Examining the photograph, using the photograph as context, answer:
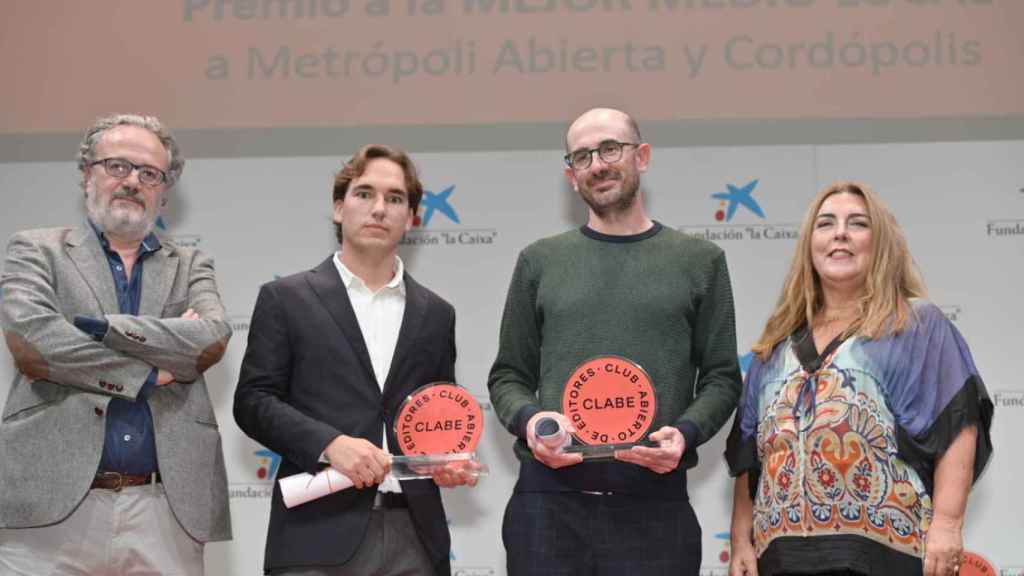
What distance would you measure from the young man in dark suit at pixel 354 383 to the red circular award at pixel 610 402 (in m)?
0.38

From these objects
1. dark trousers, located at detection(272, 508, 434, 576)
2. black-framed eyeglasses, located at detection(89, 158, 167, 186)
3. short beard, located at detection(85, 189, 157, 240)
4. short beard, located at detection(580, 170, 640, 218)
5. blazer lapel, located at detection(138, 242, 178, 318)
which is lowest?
dark trousers, located at detection(272, 508, 434, 576)

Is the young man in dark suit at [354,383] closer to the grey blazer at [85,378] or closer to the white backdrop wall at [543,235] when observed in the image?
the grey blazer at [85,378]

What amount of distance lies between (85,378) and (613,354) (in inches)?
56.8

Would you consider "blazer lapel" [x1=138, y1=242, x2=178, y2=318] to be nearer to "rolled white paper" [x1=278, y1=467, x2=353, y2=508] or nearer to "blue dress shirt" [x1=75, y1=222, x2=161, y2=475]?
"blue dress shirt" [x1=75, y1=222, x2=161, y2=475]

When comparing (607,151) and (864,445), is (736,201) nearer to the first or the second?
(607,151)

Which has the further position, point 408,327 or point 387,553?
point 408,327

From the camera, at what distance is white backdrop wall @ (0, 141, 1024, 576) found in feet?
14.3

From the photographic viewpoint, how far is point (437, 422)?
9.46 ft

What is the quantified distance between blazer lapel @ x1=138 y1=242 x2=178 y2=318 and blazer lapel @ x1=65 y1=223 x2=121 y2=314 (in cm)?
8

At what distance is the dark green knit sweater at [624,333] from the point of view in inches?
116

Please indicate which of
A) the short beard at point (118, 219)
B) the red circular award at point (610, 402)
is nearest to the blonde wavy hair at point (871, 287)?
the red circular award at point (610, 402)

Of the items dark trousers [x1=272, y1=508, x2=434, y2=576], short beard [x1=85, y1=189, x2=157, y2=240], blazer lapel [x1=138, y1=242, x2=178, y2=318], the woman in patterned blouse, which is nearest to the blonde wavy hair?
the woman in patterned blouse

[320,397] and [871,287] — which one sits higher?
[871,287]

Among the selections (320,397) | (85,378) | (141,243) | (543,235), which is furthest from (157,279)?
(543,235)
